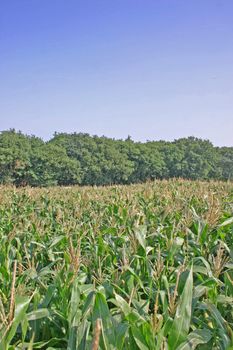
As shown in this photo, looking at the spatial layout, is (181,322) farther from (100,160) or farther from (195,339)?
(100,160)

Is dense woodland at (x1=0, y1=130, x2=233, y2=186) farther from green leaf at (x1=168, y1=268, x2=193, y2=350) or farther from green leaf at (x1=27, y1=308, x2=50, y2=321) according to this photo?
green leaf at (x1=168, y1=268, x2=193, y2=350)

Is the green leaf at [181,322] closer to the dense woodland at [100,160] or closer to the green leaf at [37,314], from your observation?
the green leaf at [37,314]

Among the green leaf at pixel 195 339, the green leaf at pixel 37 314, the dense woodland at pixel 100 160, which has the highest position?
the dense woodland at pixel 100 160

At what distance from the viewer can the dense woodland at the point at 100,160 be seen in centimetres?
3784

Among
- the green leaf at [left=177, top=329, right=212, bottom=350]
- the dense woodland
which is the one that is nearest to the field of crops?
the green leaf at [left=177, top=329, right=212, bottom=350]

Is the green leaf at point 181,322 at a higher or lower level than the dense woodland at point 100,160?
lower

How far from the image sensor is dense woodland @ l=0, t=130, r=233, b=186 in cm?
3784

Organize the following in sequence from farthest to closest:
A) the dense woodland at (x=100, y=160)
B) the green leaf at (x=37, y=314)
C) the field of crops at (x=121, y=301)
Answer: the dense woodland at (x=100, y=160)
the green leaf at (x=37, y=314)
the field of crops at (x=121, y=301)

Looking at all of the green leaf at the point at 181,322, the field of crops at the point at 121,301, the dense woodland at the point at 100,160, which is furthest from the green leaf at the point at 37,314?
the dense woodland at the point at 100,160

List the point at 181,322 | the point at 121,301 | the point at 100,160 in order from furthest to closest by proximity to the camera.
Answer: the point at 100,160 → the point at 121,301 → the point at 181,322

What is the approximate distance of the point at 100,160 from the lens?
44.6m

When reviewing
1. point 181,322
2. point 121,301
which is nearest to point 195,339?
point 181,322

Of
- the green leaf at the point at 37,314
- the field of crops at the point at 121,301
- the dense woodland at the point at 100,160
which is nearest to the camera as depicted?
the field of crops at the point at 121,301

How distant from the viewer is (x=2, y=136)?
38625 mm
